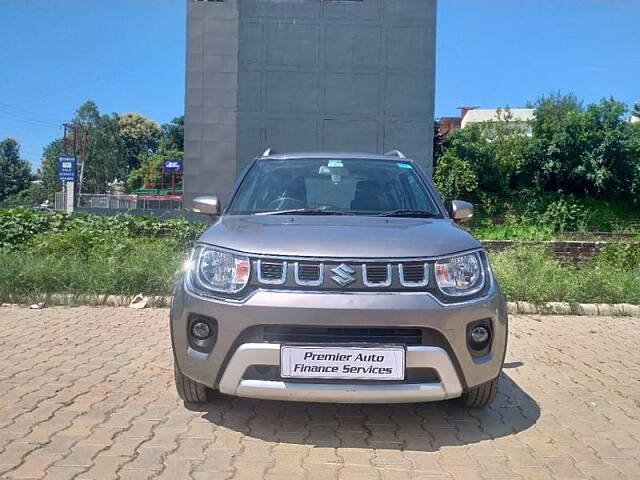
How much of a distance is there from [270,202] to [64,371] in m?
2.13

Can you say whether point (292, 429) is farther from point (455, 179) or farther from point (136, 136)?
point (136, 136)

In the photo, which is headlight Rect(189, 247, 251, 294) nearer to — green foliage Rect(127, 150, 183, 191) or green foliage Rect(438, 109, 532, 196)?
green foliage Rect(438, 109, 532, 196)

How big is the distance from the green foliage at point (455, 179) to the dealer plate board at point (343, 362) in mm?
19593

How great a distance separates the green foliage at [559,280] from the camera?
746cm

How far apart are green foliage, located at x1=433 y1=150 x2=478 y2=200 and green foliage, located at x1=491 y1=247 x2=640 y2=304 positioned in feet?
44.1

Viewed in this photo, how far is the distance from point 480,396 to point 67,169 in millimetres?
32071

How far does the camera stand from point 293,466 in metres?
2.97

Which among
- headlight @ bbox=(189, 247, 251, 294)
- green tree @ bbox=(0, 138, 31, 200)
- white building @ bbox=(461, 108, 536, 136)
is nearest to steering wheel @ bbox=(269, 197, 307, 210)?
headlight @ bbox=(189, 247, 251, 294)

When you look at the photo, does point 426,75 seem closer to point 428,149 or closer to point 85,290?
point 428,149

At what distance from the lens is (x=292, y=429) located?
136 inches

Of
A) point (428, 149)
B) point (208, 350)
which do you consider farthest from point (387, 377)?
point (428, 149)

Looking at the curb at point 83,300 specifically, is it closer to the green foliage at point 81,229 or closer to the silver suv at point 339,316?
the green foliage at point 81,229

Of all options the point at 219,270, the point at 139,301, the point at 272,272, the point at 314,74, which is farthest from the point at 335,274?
the point at 314,74

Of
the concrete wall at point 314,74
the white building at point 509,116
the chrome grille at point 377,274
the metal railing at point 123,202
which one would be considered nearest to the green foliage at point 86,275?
the chrome grille at point 377,274
